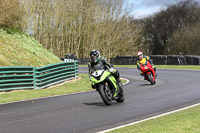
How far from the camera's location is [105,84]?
422 inches

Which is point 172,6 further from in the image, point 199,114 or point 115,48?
point 199,114

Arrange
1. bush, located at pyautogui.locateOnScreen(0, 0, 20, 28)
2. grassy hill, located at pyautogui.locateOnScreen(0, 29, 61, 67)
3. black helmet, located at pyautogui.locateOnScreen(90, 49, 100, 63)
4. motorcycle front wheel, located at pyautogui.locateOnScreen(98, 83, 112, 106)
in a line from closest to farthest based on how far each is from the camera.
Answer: motorcycle front wheel, located at pyautogui.locateOnScreen(98, 83, 112, 106) → black helmet, located at pyautogui.locateOnScreen(90, 49, 100, 63) → grassy hill, located at pyautogui.locateOnScreen(0, 29, 61, 67) → bush, located at pyautogui.locateOnScreen(0, 0, 20, 28)

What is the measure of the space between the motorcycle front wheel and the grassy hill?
12673mm

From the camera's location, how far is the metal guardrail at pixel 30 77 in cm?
1752

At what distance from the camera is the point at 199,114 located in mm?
8289

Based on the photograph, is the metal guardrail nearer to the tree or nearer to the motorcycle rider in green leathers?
the motorcycle rider in green leathers

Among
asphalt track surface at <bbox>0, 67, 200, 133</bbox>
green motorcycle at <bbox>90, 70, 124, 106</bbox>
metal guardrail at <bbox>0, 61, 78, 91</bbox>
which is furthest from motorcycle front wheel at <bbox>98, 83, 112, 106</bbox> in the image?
metal guardrail at <bbox>0, 61, 78, 91</bbox>

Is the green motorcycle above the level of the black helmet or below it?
below

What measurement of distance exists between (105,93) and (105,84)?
27cm

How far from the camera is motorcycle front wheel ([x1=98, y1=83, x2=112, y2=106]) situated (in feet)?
34.3

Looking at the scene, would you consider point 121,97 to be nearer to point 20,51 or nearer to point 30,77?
point 30,77

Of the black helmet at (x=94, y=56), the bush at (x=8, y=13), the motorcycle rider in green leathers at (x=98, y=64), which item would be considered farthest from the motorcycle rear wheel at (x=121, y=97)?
the bush at (x=8, y=13)

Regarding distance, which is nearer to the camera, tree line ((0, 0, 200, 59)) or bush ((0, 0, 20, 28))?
Answer: bush ((0, 0, 20, 28))

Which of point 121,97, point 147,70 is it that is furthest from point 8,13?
point 121,97
